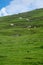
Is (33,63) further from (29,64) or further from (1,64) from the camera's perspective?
(1,64)

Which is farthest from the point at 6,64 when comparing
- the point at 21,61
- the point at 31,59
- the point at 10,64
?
the point at 31,59

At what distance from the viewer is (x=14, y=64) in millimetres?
37438

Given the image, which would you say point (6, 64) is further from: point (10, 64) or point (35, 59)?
point (35, 59)

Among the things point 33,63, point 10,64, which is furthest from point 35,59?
point 10,64

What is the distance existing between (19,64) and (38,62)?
358 centimetres

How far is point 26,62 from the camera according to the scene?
39.1m

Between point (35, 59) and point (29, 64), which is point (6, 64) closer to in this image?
point (29, 64)

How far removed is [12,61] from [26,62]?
2803 mm

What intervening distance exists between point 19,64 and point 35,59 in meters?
5.15

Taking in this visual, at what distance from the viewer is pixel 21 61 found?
40031 mm

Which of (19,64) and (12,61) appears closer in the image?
(19,64)

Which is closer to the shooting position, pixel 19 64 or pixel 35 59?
pixel 19 64

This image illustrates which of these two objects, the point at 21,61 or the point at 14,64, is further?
the point at 21,61

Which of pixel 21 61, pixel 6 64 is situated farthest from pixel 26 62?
pixel 6 64
